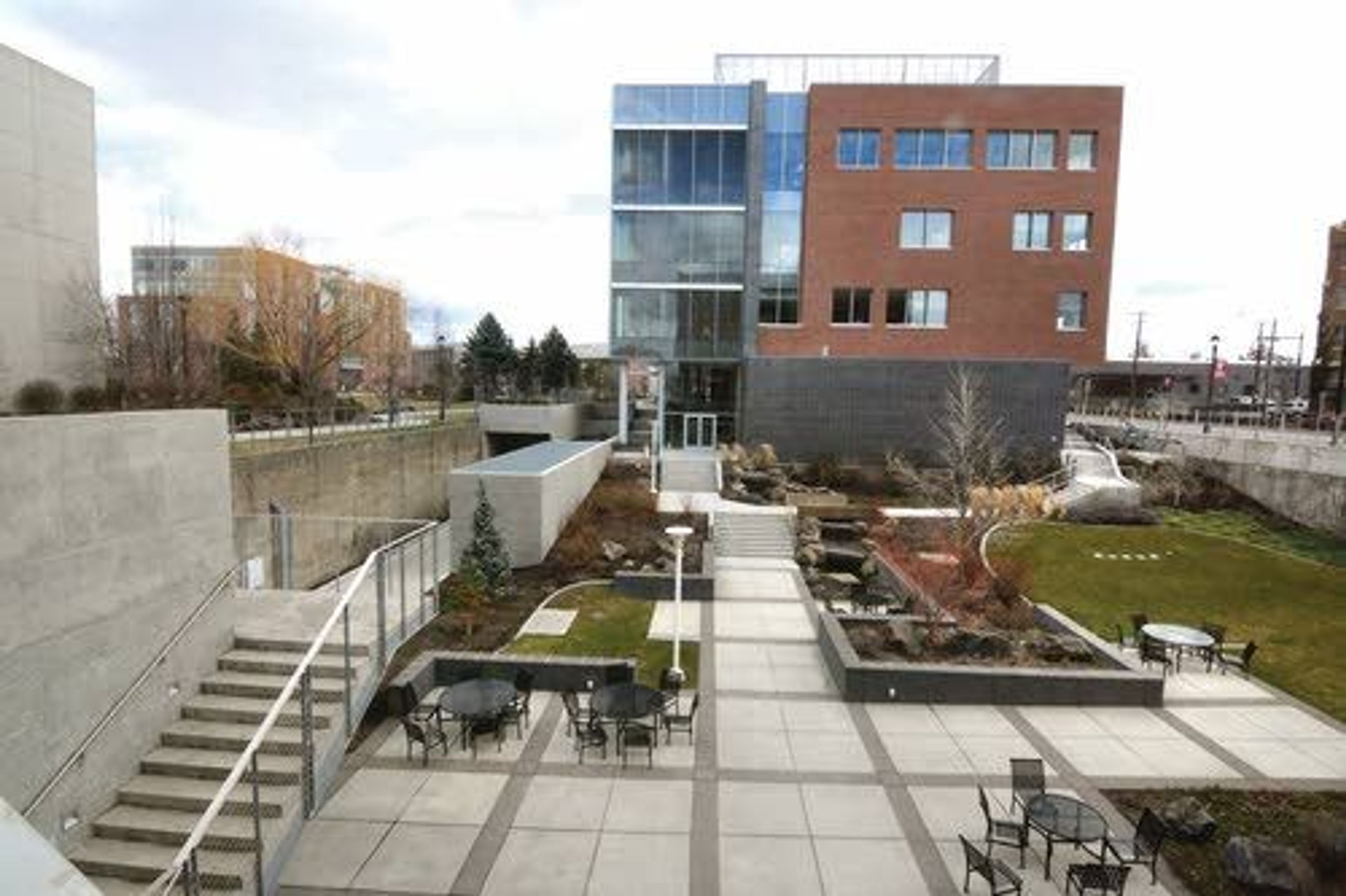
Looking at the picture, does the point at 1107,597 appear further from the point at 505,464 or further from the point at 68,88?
the point at 68,88

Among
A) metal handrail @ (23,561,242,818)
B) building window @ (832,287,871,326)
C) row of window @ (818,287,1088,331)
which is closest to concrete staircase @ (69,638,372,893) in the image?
metal handrail @ (23,561,242,818)

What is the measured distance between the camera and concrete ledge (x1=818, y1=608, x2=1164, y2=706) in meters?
13.8

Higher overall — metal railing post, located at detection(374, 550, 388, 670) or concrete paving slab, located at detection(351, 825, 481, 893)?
metal railing post, located at detection(374, 550, 388, 670)

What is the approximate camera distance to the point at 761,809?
10227 mm

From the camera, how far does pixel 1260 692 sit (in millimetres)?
14586

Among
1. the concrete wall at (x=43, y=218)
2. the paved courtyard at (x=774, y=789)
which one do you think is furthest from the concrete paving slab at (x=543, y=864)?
the concrete wall at (x=43, y=218)

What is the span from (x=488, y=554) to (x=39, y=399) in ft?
33.7

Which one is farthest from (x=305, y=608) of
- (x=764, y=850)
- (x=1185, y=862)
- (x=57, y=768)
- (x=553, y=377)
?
(x=553, y=377)

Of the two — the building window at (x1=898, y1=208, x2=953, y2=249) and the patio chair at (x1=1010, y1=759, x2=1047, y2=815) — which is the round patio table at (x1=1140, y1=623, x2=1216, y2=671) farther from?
the building window at (x1=898, y1=208, x2=953, y2=249)

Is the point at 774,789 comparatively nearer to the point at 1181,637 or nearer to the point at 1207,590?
the point at 1181,637

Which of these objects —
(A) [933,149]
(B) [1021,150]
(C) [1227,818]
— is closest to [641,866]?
(C) [1227,818]

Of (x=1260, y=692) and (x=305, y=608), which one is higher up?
(x=305, y=608)

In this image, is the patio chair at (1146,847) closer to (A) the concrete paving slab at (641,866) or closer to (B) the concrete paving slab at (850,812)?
(B) the concrete paving slab at (850,812)

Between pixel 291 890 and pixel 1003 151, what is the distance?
145ft
